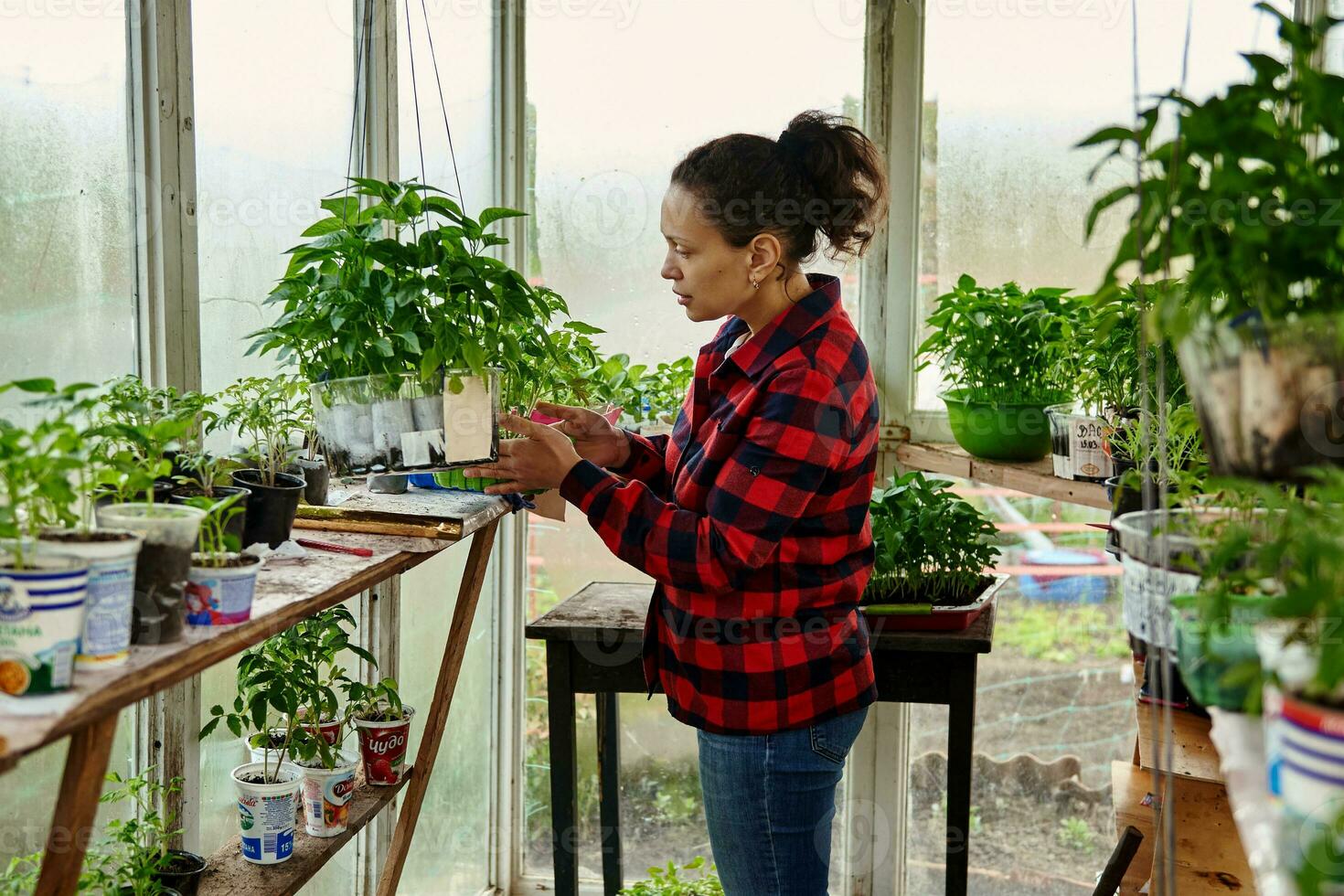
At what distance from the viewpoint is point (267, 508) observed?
1443 millimetres

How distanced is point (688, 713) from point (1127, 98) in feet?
6.48

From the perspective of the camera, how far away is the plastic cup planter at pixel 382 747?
212cm

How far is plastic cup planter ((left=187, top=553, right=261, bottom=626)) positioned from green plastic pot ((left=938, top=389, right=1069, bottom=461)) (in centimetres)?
187

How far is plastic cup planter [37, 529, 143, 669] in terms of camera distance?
1.00 metres

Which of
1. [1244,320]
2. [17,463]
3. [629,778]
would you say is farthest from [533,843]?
[1244,320]

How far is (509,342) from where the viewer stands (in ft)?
5.78

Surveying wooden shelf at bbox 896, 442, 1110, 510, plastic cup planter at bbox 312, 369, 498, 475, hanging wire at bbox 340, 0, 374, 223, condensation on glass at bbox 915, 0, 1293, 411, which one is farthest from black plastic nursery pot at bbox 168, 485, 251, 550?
condensation on glass at bbox 915, 0, 1293, 411

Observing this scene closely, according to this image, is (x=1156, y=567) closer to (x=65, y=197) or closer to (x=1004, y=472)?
(x=65, y=197)

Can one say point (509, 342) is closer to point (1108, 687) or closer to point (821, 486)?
point (821, 486)

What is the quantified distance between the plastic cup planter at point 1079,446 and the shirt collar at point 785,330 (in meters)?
0.79

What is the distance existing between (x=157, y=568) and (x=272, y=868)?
941 millimetres

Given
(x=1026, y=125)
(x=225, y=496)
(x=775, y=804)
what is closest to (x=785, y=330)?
(x=775, y=804)

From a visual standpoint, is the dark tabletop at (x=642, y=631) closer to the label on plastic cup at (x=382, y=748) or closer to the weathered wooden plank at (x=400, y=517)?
the label on plastic cup at (x=382, y=748)

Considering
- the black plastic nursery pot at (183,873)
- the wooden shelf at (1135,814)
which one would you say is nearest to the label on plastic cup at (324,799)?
the black plastic nursery pot at (183,873)
